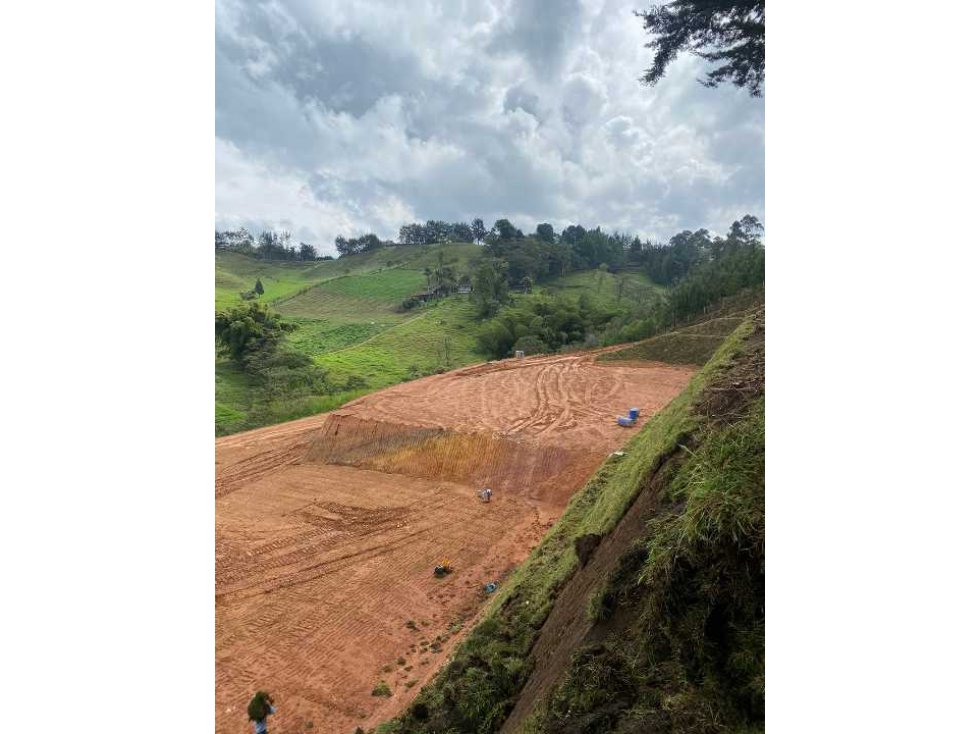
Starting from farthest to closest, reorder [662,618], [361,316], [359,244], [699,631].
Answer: [359,244], [361,316], [662,618], [699,631]

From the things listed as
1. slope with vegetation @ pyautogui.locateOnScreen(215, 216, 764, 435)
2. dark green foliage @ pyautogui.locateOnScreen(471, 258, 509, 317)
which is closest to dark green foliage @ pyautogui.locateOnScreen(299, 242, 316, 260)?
slope with vegetation @ pyautogui.locateOnScreen(215, 216, 764, 435)

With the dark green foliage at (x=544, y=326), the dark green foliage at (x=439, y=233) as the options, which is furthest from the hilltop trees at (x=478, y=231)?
the dark green foliage at (x=544, y=326)

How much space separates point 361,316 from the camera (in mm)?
36969

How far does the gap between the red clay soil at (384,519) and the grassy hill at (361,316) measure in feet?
18.1

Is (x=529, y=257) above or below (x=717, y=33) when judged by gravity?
above

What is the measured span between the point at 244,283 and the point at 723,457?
167 ft

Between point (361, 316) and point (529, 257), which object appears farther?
point (529, 257)

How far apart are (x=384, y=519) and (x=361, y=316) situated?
1177 inches

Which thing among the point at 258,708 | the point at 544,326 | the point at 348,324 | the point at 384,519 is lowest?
the point at 258,708

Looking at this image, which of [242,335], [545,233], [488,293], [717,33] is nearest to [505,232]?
[545,233]

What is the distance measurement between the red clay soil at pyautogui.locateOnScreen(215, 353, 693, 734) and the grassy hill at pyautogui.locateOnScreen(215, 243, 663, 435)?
5.51m

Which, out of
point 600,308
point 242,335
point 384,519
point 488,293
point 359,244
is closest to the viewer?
point 384,519

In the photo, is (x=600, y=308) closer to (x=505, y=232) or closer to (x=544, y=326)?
(x=544, y=326)

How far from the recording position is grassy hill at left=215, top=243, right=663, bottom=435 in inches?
746
